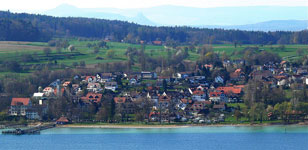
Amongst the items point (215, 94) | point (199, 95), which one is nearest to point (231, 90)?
point (215, 94)

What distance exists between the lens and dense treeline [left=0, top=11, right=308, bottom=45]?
7931 cm

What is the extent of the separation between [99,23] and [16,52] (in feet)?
129

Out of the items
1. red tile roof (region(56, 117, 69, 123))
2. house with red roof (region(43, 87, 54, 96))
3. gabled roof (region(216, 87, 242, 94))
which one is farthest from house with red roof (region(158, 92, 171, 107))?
house with red roof (region(43, 87, 54, 96))

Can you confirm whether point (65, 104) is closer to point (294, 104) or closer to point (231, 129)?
point (231, 129)

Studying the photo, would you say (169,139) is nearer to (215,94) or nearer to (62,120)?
(62,120)

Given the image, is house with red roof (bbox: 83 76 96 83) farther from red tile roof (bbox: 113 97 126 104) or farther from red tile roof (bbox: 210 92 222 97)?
red tile roof (bbox: 210 92 222 97)

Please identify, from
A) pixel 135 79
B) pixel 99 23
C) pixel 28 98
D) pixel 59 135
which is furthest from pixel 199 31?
pixel 59 135

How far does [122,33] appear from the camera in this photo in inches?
3622

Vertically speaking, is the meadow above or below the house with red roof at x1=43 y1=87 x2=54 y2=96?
above

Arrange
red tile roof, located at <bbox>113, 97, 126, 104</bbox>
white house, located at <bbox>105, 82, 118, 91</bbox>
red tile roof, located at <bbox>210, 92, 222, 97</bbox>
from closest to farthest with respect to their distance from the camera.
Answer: red tile roof, located at <bbox>113, 97, 126, 104</bbox>, red tile roof, located at <bbox>210, 92, 222, 97</bbox>, white house, located at <bbox>105, 82, 118, 91</bbox>

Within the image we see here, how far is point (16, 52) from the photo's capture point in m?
60.6

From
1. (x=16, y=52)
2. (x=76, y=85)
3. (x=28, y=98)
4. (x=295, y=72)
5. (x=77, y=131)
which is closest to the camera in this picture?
(x=77, y=131)

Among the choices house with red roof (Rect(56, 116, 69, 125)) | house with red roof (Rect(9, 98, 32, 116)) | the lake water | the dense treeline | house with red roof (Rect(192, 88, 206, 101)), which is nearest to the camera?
the lake water

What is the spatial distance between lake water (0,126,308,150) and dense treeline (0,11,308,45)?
4495 cm
